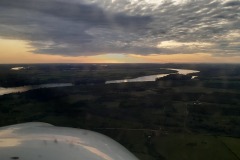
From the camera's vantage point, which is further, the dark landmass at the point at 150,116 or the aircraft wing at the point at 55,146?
the dark landmass at the point at 150,116

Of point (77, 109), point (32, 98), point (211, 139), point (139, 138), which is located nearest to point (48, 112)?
point (77, 109)

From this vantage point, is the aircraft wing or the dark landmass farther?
the dark landmass

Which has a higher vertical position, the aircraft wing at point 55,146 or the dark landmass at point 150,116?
the aircraft wing at point 55,146

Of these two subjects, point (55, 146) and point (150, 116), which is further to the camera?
point (150, 116)

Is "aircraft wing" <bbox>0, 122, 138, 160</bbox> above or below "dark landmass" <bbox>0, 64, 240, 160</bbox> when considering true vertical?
above

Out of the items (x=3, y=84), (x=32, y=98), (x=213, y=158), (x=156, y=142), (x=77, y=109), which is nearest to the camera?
(x=213, y=158)

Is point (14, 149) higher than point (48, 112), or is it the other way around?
point (14, 149)

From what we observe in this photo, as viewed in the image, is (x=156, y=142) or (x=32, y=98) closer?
(x=156, y=142)

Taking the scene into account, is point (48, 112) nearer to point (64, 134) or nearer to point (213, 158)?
point (213, 158)

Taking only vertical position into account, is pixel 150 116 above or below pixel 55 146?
below

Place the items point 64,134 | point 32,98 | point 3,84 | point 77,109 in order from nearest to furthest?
point 64,134 → point 77,109 → point 32,98 → point 3,84
